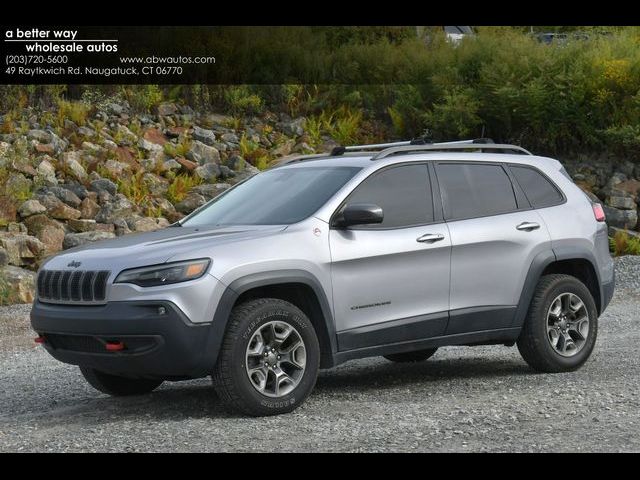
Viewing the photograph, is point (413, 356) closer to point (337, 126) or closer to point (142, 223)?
point (142, 223)

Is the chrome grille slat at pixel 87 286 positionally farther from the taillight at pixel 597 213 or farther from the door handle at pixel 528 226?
the taillight at pixel 597 213

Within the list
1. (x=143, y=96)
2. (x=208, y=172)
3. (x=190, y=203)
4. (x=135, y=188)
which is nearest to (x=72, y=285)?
(x=190, y=203)

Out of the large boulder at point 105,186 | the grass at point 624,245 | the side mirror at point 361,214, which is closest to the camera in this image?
the side mirror at point 361,214

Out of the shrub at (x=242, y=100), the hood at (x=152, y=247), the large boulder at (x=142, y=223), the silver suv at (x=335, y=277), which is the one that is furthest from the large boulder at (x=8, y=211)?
the hood at (x=152, y=247)

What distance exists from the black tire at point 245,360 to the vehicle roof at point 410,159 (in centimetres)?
146

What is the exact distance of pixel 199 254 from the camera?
6.89m

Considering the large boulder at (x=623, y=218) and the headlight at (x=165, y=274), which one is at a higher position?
the headlight at (x=165, y=274)

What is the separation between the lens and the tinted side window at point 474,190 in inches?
329

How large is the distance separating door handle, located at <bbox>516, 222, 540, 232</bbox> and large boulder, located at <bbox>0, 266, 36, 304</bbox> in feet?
27.3

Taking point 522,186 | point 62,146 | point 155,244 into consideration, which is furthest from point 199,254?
point 62,146

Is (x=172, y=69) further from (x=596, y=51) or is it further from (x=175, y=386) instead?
(x=175, y=386)

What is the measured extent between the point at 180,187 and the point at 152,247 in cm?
1143

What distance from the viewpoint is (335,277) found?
7.43 m

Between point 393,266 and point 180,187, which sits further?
point 180,187
